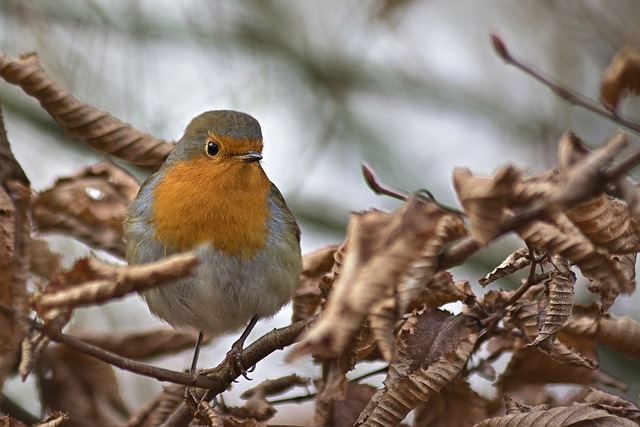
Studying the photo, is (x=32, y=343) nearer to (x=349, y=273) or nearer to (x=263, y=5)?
(x=349, y=273)

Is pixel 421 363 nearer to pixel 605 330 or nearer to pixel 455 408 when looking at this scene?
pixel 455 408

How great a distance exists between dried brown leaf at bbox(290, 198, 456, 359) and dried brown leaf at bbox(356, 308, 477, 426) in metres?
0.68

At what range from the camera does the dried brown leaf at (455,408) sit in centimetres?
235

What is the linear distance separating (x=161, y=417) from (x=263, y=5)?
364 cm

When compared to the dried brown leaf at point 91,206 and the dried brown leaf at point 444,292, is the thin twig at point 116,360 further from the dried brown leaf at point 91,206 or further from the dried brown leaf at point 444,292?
the dried brown leaf at point 91,206

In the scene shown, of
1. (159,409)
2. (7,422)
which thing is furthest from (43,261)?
(7,422)

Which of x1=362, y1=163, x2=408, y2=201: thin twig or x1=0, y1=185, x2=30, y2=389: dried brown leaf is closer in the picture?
x1=362, y1=163, x2=408, y2=201: thin twig

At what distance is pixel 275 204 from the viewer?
346 cm

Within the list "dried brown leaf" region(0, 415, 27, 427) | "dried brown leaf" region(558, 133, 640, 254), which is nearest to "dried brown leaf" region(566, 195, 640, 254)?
"dried brown leaf" region(558, 133, 640, 254)

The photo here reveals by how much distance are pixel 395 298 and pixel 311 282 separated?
155 cm

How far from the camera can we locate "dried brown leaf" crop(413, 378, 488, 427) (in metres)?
2.35

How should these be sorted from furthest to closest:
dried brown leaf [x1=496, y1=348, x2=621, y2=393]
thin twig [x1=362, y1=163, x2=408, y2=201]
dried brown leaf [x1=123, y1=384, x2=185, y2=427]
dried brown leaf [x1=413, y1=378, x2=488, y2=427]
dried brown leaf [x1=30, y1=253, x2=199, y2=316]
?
dried brown leaf [x1=123, y1=384, x2=185, y2=427], dried brown leaf [x1=496, y1=348, x2=621, y2=393], dried brown leaf [x1=413, y1=378, x2=488, y2=427], thin twig [x1=362, y1=163, x2=408, y2=201], dried brown leaf [x1=30, y1=253, x2=199, y2=316]

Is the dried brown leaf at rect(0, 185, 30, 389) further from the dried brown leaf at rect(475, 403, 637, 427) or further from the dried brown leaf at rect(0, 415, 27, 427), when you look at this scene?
the dried brown leaf at rect(475, 403, 637, 427)

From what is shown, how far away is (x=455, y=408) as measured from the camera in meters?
2.36
